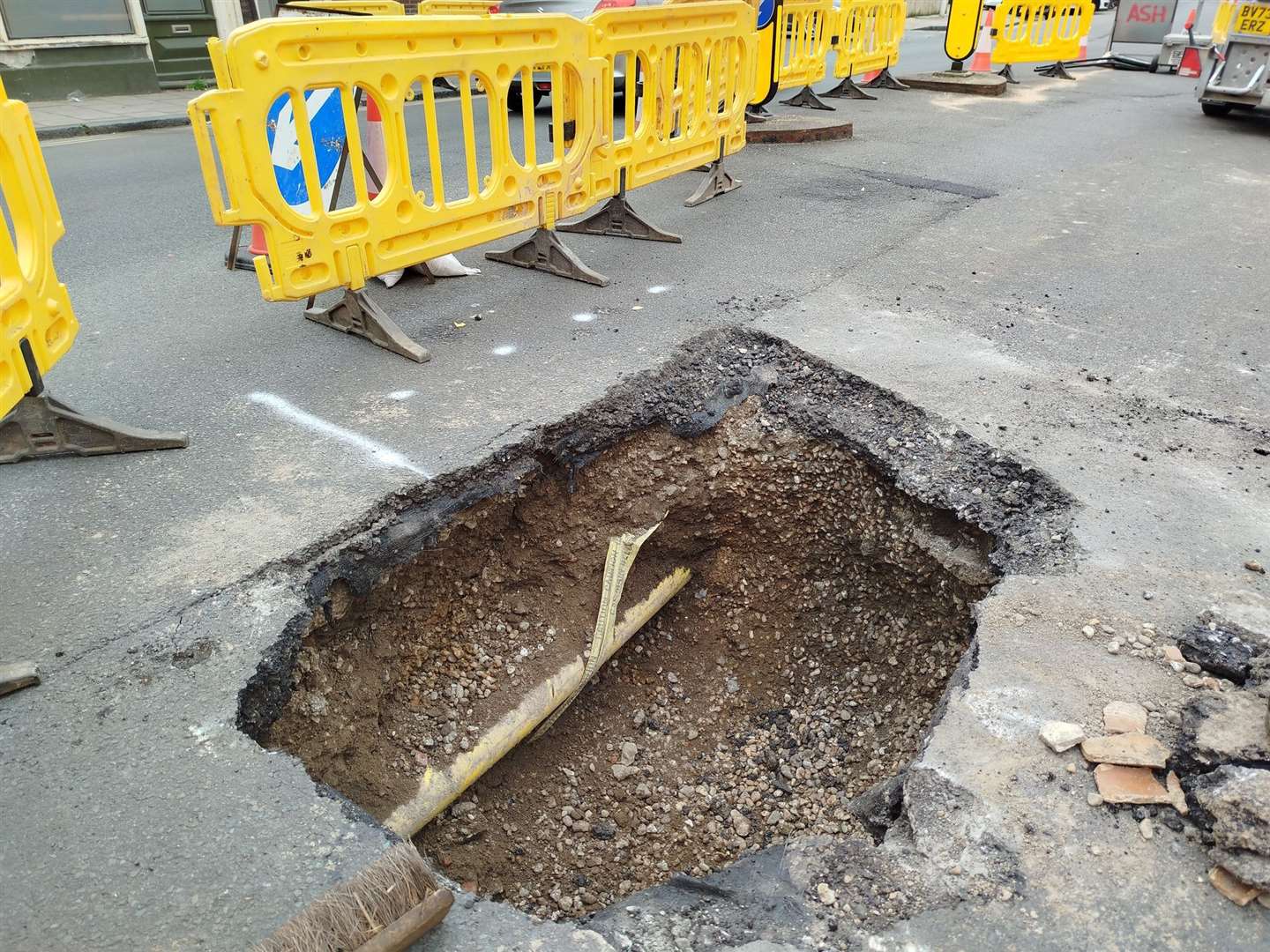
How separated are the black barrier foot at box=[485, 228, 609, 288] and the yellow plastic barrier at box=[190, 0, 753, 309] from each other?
226mm

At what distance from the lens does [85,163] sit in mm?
8719

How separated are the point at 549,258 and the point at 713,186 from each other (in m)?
2.33

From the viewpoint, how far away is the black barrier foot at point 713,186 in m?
7.09

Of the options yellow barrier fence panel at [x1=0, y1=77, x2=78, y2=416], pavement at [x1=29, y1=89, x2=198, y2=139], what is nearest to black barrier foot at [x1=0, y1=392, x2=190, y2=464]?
yellow barrier fence panel at [x1=0, y1=77, x2=78, y2=416]

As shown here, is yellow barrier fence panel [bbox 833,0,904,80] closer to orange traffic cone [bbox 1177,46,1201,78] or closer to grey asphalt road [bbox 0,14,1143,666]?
grey asphalt road [bbox 0,14,1143,666]

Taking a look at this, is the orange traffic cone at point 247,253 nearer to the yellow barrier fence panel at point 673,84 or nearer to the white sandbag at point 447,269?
the white sandbag at point 447,269

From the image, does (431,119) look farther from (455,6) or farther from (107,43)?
(107,43)

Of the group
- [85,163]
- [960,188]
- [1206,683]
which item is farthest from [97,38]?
[1206,683]

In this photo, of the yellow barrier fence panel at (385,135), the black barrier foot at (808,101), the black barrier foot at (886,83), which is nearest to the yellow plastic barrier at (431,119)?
the yellow barrier fence panel at (385,135)

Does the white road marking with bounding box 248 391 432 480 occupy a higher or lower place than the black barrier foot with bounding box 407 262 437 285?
lower

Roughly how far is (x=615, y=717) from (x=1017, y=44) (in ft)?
48.6

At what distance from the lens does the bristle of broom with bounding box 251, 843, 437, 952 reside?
175cm

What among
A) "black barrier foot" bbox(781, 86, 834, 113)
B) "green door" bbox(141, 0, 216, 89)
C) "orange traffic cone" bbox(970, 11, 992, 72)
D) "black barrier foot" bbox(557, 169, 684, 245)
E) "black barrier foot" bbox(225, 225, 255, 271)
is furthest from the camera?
"orange traffic cone" bbox(970, 11, 992, 72)

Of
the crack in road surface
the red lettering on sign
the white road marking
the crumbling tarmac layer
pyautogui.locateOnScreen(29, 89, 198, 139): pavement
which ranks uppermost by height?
the red lettering on sign
